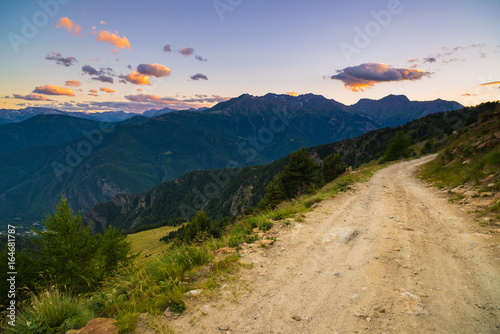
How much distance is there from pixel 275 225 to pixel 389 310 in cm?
652

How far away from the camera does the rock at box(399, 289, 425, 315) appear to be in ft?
15.4

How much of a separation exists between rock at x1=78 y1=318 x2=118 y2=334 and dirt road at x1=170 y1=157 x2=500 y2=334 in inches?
49.2

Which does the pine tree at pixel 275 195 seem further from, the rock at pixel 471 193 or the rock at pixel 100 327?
the rock at pixel 100 327

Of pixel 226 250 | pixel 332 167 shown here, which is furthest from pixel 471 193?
pixel 332 167

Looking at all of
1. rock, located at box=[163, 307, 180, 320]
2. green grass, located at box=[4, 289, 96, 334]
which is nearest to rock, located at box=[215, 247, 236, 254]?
rock, located at box=[163, 307, 180, 320]

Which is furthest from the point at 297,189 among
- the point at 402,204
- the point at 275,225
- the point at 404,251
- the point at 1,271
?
the point at 1,271

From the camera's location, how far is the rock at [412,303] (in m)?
4.70

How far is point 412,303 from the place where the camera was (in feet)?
16.2

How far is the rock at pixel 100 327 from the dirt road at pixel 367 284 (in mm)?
1249

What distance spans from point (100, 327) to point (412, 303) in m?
7.11

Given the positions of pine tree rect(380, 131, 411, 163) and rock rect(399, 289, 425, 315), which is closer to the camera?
rock rect(399, 289, 425, 315)

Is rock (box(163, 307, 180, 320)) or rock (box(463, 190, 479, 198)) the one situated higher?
rock (box(463, 190, 479, 198))

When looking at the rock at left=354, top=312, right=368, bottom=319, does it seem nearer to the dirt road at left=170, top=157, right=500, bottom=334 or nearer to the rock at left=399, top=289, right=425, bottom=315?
the dirt road at left=170, top=157, right=500, bottom=334

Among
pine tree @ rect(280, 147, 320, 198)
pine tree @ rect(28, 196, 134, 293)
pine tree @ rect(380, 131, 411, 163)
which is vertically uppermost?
pine tree @ rect(380, 131, 411, 163)
